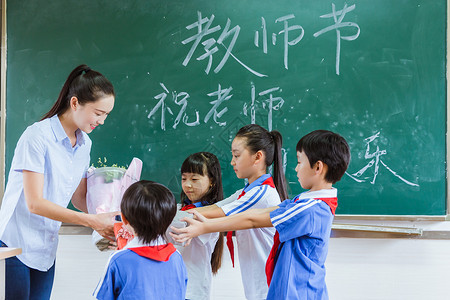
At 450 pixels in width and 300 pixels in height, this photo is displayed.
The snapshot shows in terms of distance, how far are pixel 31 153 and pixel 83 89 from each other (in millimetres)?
292

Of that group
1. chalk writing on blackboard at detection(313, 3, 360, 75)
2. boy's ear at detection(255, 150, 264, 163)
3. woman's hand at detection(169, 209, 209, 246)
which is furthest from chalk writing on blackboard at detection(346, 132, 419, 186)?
woman's hand at detection(169, 209, 209, 246)

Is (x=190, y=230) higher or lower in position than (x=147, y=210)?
lower

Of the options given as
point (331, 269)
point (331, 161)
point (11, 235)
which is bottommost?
point (331, 269)

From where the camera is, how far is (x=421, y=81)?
7.77ft

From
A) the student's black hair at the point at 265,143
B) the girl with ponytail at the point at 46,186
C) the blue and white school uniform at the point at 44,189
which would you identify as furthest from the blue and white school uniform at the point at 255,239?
the blue and white school uniform at the point at 44,189

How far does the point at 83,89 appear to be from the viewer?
5.32ft

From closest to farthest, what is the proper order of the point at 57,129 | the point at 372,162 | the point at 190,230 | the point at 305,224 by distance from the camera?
the point at 305,224 < the point at 190,230 < the point at 57,129 < the point at 372,162

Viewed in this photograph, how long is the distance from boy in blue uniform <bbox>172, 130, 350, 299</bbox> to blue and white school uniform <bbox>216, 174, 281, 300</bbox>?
0.46 ft

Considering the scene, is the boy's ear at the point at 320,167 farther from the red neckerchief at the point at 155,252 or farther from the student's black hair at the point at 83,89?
the student's black hair at the point at 83,89

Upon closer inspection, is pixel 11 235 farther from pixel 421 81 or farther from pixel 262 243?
pixel 421 81

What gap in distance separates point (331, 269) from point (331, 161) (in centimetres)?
114

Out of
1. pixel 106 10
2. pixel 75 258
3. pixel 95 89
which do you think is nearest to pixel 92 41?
pixel 106 10

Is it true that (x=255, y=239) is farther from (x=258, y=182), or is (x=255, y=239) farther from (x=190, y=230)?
(x=190, y=230)

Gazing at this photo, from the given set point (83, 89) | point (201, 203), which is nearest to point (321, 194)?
point (201, 203)
